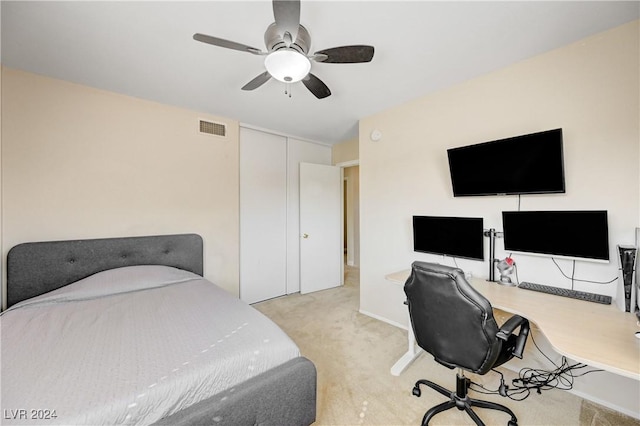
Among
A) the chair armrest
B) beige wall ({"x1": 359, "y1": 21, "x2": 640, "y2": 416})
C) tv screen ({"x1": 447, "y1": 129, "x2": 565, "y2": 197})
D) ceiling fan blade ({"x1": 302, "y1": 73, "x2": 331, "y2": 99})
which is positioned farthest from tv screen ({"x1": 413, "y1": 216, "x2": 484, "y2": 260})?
ceiling fan blade ({"x1": 302, "y1": 73, "x2": 331, "y2": 99})

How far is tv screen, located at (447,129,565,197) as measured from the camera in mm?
1771

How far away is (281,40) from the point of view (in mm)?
1445

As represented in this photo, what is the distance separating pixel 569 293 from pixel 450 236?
0.85 meters

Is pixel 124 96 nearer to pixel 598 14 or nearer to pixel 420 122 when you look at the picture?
pixel 420 122

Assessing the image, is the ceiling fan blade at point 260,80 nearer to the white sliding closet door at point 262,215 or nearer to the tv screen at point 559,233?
the white sliding closet door at point 262,215

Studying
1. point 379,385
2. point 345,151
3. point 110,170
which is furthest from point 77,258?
point 345,151

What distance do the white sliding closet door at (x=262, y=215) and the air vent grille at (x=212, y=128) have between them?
267mm

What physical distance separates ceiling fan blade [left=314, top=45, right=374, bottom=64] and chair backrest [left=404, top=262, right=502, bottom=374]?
128cm

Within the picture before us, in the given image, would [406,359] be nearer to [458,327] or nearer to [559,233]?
[458,327]

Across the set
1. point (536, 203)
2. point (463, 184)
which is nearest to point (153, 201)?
point (463, 184)

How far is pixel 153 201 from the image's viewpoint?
2.73 meters

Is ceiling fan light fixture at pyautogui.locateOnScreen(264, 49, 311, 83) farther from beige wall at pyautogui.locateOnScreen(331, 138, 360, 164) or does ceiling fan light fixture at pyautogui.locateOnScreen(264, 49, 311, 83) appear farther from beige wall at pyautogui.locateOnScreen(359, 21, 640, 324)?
beige wall at pyautogui.locateOnScreen(331, 138, 360, 164)

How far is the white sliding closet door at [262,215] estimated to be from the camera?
3.47 meters

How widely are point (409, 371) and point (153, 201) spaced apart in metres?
2.98
